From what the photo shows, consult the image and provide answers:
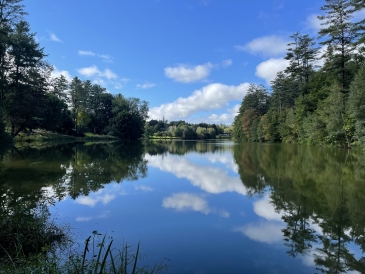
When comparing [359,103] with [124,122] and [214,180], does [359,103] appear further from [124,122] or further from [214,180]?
[124,122]

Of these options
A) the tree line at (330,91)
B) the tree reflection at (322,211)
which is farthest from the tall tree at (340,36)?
the tree reflection at (322,211)

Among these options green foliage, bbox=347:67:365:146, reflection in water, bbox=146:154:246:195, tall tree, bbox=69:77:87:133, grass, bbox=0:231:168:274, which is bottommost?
reflection in water, bbox=146:154:246:195

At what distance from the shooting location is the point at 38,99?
95.1 ft

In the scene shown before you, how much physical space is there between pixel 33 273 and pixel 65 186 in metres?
6.90

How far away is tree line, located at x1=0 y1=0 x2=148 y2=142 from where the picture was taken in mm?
24167

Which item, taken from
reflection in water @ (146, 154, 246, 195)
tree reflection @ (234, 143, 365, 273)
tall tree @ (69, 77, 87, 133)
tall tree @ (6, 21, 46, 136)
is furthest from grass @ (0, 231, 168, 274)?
tall tree @ (69, 77, 87, 133)

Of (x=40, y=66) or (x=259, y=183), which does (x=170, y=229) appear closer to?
(x=259, y=183)

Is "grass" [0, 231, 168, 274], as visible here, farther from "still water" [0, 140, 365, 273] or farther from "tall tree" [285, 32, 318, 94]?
"tall tree" [285, 32, 318, 94]

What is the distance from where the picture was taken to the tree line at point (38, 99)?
24.2 m

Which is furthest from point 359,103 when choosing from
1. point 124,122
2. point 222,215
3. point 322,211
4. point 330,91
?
point 124,122

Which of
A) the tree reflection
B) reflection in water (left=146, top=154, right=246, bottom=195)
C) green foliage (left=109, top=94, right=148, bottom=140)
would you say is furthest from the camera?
green foliage (left=109, top=94, right=148, bottom=140)

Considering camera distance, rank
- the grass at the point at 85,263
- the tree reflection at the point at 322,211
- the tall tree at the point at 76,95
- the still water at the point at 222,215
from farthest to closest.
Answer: the tall tree at the point at 76,95, the tree reflection at the point at 322,211, the still water at the point at 222,215, the grass at the point at 85,263

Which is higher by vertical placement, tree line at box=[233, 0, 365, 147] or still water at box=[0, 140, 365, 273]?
tree line at box=[233, 0, 365, 147]

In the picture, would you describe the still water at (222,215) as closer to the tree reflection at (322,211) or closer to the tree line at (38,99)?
the tree reflection at (322,211)
